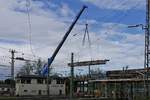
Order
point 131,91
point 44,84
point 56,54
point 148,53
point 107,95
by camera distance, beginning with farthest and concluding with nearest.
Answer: point 44,84
point 56,54
point 107,95
point 131,91
point 148,53

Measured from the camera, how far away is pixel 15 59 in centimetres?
11300

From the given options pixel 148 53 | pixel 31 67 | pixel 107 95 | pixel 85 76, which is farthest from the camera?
pixel 31 67

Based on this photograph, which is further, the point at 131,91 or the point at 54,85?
the point at 54,85

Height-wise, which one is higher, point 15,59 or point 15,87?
point 15,59

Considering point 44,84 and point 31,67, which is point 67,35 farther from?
point 31,67

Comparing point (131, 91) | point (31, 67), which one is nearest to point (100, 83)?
point (131, 91)

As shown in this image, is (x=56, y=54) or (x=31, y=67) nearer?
(x=56, y=54)

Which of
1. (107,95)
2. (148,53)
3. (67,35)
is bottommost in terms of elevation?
(107,95)

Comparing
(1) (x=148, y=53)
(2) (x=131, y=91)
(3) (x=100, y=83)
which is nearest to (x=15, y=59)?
(3) (x=100, y=83)

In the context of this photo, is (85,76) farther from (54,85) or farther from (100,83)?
(100,83)

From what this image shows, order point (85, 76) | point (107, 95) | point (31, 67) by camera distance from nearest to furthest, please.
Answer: point (107, 95)
point (85, 76)
point (31, 67)

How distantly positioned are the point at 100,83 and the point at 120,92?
16.6m

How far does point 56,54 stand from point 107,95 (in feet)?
59.0

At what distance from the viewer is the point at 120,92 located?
85500 mm
